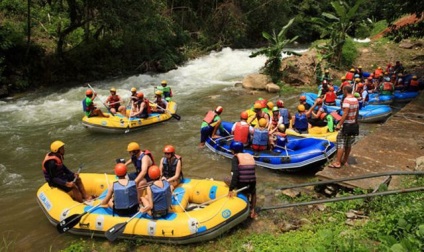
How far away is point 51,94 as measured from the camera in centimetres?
1606

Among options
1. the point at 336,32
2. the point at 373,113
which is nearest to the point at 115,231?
the point at 373,113

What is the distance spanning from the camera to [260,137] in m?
8.07

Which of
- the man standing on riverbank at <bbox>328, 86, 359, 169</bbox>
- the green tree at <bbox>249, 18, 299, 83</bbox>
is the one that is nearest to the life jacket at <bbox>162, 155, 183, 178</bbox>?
the man standing on riverbank at <bbox>328, 86, 359, 169</bbox>

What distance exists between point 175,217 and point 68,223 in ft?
5.40

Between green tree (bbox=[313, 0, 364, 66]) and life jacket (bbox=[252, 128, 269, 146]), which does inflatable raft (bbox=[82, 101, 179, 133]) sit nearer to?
life jacket (bbox=[252, 128, 269, 146])

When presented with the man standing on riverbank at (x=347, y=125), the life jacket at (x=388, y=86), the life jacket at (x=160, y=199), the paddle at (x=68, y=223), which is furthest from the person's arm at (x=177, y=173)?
the life jacket at (x=388, y=86)

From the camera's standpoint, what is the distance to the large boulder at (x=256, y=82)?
635 inches

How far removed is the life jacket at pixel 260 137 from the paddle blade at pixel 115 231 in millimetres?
3692

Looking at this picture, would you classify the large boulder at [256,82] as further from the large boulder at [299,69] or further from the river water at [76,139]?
the large boulder at [299,69]

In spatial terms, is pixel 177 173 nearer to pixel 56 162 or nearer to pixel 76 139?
pixel 56 162

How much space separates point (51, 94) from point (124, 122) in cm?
680

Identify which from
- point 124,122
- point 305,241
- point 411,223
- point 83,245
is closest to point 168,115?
point 124,122

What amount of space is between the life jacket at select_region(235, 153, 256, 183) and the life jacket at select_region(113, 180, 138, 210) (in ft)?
5.55

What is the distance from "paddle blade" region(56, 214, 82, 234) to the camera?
5551 mm
